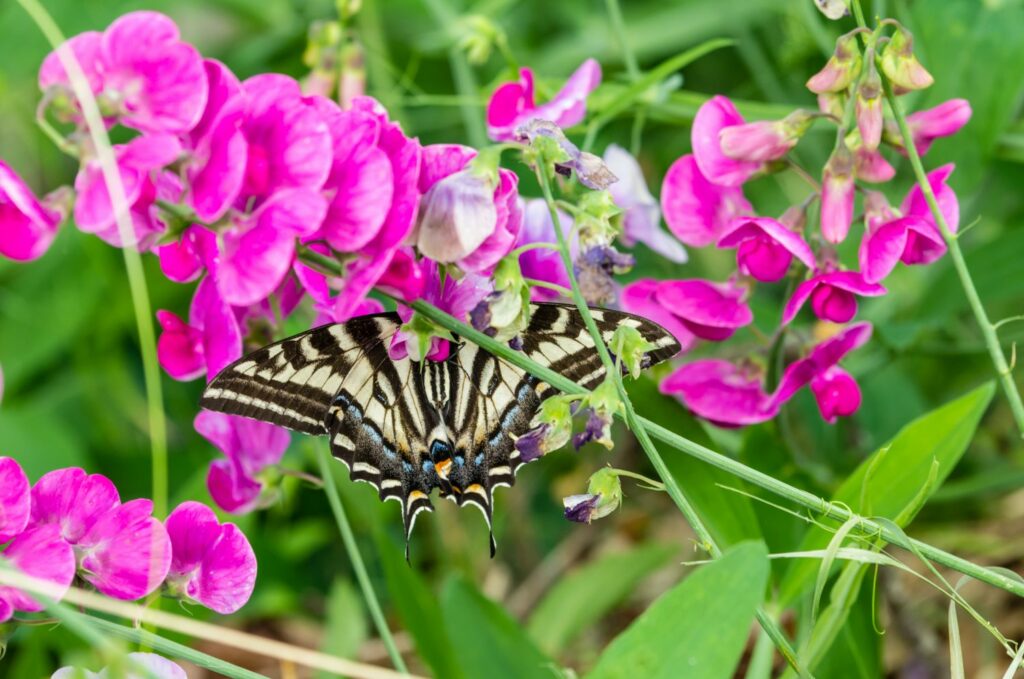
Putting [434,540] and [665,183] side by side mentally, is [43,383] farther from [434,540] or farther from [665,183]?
[665,183]

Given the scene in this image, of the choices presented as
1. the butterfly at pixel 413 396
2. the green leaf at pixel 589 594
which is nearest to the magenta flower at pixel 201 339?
the butterfly at pixel 413 396

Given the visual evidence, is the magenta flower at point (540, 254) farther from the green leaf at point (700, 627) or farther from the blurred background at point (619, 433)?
the green leaf at point (700, 627)

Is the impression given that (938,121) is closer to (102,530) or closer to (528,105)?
(528,105)

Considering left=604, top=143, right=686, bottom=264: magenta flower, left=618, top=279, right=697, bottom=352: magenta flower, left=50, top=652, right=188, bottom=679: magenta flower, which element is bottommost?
left=50, top=652, right=188, bottom=679: magenta flower

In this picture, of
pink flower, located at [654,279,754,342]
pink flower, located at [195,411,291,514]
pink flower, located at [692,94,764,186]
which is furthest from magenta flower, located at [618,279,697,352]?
pink flower, located at [195,411,291,514]

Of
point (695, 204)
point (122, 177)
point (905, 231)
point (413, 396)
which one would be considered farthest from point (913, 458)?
point (122, 177)

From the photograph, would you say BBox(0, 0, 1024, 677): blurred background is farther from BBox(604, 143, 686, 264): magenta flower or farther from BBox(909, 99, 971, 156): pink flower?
BBox(909, 99, 971, 156): pink flower
